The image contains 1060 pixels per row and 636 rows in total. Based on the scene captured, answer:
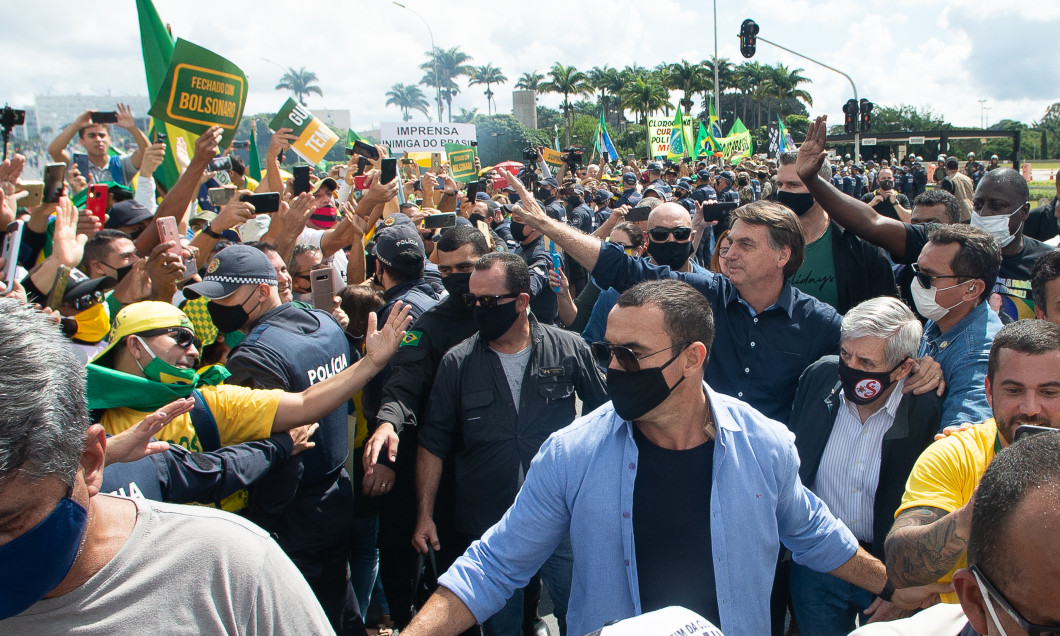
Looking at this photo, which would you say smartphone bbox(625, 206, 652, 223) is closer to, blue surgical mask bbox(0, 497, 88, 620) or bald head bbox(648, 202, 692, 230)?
bald head bbox(648, 202, 692, 230)

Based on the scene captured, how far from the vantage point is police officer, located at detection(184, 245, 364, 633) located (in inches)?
125

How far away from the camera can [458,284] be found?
4133 mm

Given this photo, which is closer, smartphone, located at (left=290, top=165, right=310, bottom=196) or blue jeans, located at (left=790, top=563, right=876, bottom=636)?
blue jeans, located at (left=790, top=563, right=876, bottom=636)

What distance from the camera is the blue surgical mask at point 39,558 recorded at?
124cm

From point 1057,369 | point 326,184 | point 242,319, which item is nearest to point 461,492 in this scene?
point 242,319

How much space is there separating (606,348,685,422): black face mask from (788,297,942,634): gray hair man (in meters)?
1.00

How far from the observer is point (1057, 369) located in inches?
86.1

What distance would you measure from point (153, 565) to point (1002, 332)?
243cm

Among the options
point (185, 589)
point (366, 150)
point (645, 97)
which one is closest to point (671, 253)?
point (185, 589)

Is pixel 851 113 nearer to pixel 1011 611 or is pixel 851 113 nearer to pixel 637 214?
pixel 637 214

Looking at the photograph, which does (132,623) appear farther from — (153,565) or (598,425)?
(598,425)

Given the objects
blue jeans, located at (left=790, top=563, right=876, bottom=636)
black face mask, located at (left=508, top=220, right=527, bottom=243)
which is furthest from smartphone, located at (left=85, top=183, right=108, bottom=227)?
blue jeans, located at (left=790, top=563, right=876, bottom=636)

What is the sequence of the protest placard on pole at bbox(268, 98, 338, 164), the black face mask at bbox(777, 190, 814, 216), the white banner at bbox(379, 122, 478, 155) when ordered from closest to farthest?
the black face mask at bbox(777, 190, 814, 216), the protest placard on pole at bbox(268, 98, 338, 164), the white banner at bbox(379, 122, 478, 155)


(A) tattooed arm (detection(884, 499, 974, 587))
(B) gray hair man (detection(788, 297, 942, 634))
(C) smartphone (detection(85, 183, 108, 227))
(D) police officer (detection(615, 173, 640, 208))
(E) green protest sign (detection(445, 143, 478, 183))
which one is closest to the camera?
(A) tattooed arm (detection(884, 499, 974, 587))
